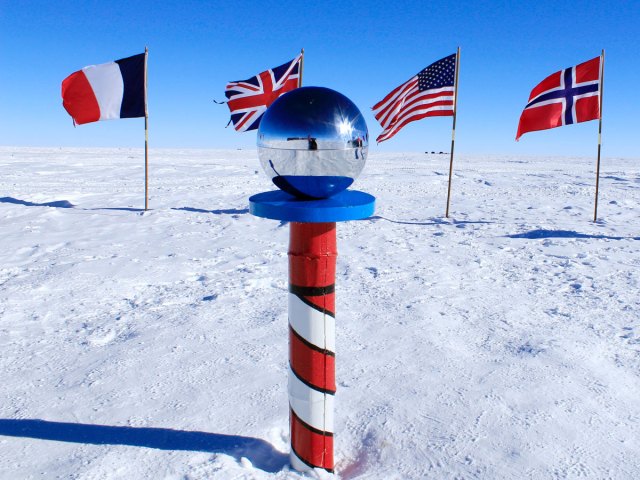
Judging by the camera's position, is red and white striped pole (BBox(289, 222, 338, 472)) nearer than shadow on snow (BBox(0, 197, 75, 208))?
Yes

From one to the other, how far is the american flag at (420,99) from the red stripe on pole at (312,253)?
6.95 metres

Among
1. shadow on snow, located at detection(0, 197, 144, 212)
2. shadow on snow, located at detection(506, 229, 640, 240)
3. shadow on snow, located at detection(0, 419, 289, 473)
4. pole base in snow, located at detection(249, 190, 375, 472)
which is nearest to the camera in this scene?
pole base in snow, located at detection(249, 190, 375, 472)

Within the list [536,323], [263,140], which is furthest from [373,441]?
[536,323]

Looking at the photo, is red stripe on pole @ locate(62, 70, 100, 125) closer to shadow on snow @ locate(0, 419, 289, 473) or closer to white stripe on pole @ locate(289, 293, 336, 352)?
shadow on snow @ locate(0, 419, 289, 473)

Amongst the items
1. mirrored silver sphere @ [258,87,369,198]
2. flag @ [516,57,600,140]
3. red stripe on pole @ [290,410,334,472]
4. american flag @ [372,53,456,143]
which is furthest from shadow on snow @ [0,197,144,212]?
mirrored silver sphere @ [258,87,369,198]

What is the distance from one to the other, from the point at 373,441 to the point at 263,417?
0.61 meters

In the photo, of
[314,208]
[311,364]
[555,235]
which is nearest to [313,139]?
[314,208]

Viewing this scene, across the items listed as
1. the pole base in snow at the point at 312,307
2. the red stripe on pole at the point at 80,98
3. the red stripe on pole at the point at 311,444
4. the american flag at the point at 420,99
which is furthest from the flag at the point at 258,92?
the red stripe on pole at the point at 311,444

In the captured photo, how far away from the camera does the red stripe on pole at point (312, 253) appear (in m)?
1.97

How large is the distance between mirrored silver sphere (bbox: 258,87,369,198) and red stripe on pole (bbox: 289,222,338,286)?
0.19 meters

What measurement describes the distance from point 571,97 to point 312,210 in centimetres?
804

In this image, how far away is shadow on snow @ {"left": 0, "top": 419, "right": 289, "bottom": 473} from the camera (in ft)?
8.05

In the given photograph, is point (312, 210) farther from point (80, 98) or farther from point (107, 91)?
point (80, 98)

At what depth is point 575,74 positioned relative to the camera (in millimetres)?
8312
